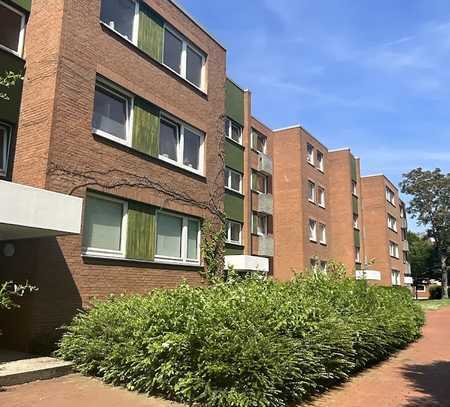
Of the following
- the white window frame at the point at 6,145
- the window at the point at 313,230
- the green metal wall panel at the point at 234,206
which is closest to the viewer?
the white window frame at the point at 6,145

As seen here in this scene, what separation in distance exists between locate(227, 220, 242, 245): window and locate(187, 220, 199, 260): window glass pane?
780cm

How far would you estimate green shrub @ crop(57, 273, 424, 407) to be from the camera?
7145mm

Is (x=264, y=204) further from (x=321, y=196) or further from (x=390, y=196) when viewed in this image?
(x=390, y=196)

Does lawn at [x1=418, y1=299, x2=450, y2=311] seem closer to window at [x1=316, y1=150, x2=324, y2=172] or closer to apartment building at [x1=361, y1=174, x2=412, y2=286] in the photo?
apartment building at [x1=361, y1=174, x2=412, y2=286]

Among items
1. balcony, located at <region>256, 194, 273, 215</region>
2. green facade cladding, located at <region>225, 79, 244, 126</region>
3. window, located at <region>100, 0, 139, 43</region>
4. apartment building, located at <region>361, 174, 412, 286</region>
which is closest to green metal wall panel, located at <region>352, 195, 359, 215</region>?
apartment building, located at <region>361, 174, 412, 286</region>

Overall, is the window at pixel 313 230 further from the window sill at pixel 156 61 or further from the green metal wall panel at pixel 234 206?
the window sill at pixel 156 61

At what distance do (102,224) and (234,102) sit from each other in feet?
49.2

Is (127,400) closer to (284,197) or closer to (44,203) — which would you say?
(44,203)

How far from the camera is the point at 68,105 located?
39.3 feet

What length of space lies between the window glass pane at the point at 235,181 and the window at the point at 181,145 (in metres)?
8.34

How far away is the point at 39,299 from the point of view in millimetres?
10609

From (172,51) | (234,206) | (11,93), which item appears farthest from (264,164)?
(11,93)

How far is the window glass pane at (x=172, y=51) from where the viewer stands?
1634 centimetres

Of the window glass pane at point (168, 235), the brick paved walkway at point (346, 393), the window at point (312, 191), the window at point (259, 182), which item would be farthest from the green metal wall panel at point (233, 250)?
the brick paved walkway at point (346, 393)
